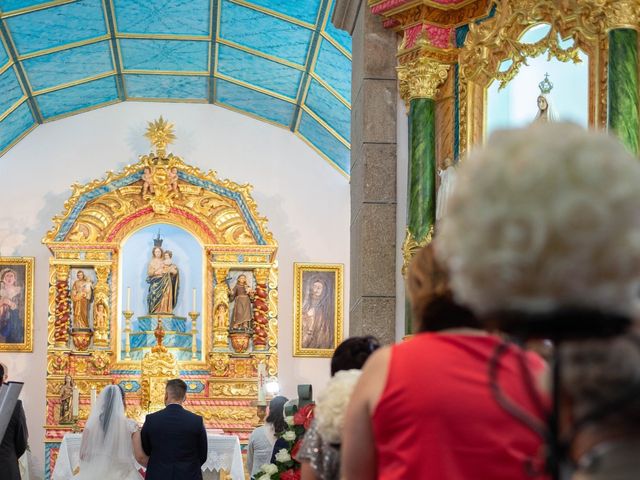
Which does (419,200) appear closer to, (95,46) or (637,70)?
(637,70)

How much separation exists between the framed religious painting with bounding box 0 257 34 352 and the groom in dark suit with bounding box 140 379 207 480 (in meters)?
10.5

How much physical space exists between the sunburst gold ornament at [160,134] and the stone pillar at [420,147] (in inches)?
408

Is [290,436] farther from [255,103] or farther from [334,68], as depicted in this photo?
[255,103]

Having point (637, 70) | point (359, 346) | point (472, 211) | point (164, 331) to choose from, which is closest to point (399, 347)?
point (472, 211)

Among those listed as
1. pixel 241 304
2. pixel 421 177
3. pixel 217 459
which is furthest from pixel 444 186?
pixel 241 304

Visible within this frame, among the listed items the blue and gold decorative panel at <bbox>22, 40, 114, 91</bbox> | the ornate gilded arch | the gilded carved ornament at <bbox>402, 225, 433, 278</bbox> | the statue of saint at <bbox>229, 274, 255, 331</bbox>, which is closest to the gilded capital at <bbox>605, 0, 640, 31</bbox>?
the ornate gilded arch

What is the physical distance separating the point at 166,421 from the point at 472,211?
818cm

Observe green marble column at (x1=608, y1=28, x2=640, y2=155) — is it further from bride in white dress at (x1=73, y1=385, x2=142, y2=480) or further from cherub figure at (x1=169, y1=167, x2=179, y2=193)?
cherub figure at (x1=169, y1=167, x2=179, y2=193)

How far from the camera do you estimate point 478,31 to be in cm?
952

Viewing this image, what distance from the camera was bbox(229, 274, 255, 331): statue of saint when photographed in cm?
1966

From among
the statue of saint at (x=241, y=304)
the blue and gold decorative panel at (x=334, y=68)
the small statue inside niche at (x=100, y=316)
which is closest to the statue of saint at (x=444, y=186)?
the blue and gold decorative panel at (x=334, y=68)

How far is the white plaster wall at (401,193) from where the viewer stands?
10.1 meters

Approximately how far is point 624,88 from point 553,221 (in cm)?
648

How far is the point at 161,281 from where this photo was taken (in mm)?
19891
